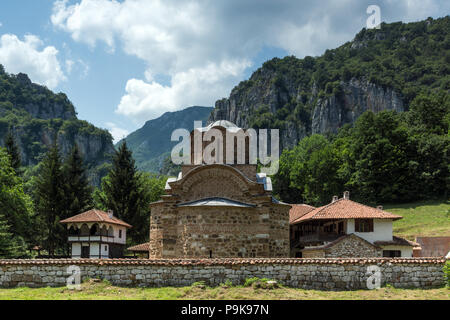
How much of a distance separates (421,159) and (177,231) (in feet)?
119

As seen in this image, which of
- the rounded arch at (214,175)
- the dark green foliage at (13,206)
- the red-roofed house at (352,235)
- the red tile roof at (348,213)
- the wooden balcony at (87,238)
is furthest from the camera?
the wooden balcony at (87,238)

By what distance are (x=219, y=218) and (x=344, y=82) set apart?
104802 mm

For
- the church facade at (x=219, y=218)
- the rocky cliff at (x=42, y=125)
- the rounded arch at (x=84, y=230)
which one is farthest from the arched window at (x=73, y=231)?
the rocky cliff at (x=42, y=125)

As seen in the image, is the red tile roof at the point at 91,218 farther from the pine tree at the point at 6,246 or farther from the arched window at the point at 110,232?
the pine tree at the point at 6,246

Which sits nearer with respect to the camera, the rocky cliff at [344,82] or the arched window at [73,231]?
the arched window at [73,231]

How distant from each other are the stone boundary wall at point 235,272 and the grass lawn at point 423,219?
1808 centimetres

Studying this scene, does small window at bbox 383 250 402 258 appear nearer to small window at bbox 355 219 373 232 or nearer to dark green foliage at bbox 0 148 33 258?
small window at bbox 355 219 373 232

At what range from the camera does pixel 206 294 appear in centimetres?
1384

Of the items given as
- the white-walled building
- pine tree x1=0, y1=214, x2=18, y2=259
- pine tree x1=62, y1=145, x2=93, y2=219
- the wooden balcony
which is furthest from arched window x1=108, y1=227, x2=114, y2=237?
pine tree x1=0, y1=214, x2=18, y2=259

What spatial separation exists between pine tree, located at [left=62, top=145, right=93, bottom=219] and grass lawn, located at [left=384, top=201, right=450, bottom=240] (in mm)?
25843

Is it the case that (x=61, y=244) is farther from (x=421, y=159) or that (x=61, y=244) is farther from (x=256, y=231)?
(x=421, y=159)

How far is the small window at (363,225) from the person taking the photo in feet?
86.2

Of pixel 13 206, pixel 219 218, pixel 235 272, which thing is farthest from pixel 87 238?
pixel 235 272

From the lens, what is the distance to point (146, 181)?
52.7m
